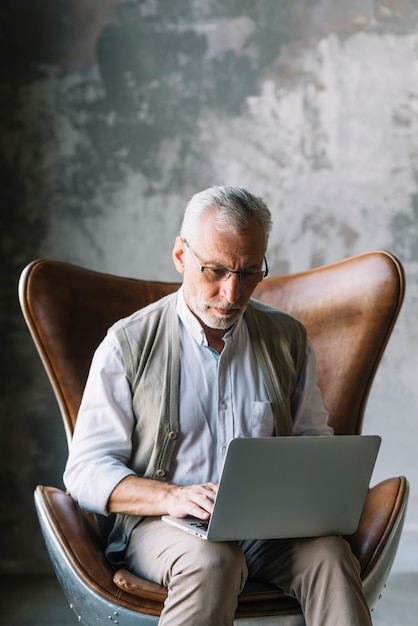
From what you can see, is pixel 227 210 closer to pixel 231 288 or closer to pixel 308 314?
pixel 231 288

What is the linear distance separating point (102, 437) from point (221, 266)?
19.0 inches

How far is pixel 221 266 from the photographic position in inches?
77.9

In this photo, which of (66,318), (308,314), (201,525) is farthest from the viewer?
(308,314)

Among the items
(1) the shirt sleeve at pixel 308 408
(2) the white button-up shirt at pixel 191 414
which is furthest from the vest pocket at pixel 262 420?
(1) the shirt sleeve at pixel 308 408

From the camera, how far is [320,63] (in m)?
3.20

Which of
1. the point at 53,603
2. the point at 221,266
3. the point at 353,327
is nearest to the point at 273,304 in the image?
the point at 353,327

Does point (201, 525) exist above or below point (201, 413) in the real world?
below

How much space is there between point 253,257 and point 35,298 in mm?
619

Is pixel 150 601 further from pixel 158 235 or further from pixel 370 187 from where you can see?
pixel 370 187

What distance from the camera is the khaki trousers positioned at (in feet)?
5.38

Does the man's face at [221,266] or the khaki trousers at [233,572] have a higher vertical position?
the man's face at [221,266]

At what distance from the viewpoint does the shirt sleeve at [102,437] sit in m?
1.88

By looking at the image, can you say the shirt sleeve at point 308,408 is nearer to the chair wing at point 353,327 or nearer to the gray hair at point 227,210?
the chair wing at point 353,327

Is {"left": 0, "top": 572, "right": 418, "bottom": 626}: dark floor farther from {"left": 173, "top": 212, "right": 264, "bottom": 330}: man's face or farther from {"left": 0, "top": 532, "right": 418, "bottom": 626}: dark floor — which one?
{"left": 173, "top": 212, "right": 264, "bottom": 330}: man's face
